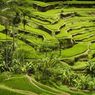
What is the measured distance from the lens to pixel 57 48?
7656cm

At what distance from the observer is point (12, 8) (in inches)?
2739

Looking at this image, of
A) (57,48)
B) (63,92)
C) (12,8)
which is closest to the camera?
(63,92)

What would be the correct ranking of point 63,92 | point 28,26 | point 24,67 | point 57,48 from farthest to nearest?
point 28,26 < point 57,48 < point 24,67 < point 63,92

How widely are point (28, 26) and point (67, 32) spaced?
8.62 metres

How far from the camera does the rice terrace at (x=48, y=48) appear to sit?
50.1 meters

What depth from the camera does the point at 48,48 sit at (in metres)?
72.8

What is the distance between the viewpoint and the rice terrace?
50.1 meters

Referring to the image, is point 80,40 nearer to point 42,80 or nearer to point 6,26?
point 6,26

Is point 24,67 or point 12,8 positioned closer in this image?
point 24,67

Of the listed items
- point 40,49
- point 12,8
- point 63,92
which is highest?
point 12,8

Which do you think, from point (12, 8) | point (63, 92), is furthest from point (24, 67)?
point (12, 8)

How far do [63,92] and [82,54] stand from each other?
81.5 ft

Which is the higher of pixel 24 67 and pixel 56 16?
pixel 56 16

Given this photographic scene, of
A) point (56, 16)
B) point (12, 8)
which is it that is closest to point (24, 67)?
point (12, 8)
